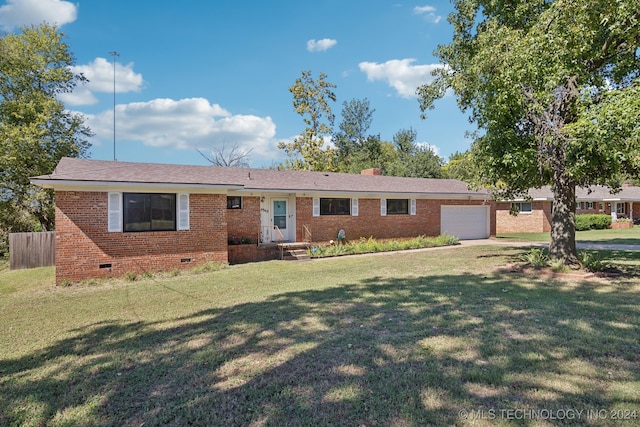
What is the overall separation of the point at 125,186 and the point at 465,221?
17827 mm

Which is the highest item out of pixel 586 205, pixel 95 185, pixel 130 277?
pixel 95 185

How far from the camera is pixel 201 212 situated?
40.7ft

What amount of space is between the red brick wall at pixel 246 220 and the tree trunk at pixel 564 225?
1067 centimetres

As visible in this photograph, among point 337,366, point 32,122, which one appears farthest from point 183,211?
point 32,122

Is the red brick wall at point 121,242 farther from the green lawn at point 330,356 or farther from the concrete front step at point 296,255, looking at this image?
the concrete front step at point 296,255

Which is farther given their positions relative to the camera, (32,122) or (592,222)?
(592,222)

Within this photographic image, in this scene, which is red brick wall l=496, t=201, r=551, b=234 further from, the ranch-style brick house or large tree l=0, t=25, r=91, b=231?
large tree l=0, t=25, r=91, b=231

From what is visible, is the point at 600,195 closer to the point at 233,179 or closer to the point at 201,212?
the point at 233,179

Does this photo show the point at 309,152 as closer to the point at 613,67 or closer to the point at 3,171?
the point at 3,171

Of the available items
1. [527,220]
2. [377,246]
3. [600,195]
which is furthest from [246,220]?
[600,195]

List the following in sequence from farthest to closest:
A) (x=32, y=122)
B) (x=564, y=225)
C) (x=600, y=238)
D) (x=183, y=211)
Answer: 1. (x=600, y=238)
2. (x=32, y=122)
3. (x=183, y=211)
4. (x=564, y=225)

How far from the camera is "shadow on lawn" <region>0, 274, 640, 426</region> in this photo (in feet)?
10.5

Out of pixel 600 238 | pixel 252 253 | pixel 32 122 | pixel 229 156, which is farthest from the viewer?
pixel 229 156

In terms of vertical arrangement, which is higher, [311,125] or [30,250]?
[311,125]
